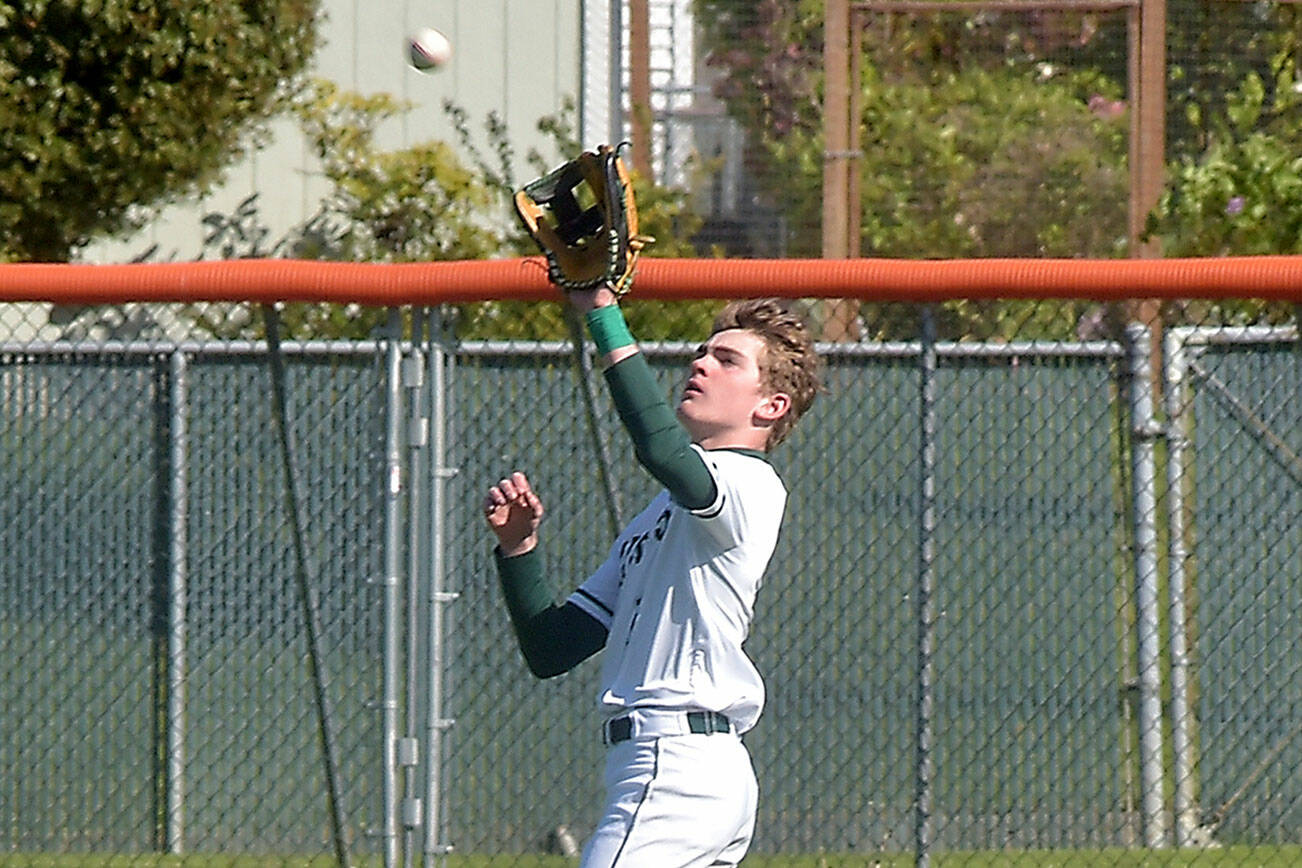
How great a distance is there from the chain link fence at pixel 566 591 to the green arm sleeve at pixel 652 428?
1.98 metres

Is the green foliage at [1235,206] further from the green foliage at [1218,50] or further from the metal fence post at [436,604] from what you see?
the metal fence post at [436,604]

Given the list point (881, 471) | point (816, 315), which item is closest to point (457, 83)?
point (816, 315)

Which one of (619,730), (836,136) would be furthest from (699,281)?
(836,136)

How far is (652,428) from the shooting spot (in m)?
3.32

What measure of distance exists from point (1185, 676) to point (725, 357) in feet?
7.59

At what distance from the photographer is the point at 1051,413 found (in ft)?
17.8

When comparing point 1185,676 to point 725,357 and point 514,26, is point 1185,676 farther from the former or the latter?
point 514,26

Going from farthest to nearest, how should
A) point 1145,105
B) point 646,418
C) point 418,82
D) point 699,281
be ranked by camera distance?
point 418,82 → point 1145,105 → point 699,281 → point 646,418

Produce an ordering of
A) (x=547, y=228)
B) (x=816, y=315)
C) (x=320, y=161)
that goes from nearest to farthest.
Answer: (x=547, y=228), (x=816, y=315), (x=320, y=161)

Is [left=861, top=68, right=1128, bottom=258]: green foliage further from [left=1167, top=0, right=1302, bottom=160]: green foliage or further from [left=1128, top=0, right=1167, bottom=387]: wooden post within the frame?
[left=1167, top=0, right=1302, bottom=160]: green foliage

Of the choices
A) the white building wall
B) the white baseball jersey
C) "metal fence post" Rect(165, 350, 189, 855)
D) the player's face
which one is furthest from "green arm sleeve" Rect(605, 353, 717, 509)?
the white building wall

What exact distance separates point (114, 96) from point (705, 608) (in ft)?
22.1

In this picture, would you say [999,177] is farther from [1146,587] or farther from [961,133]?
[1146,587]

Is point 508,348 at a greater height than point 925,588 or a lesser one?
greater
